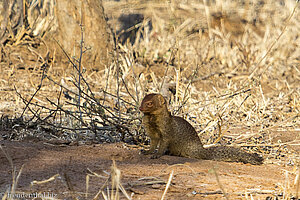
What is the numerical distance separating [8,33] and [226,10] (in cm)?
587

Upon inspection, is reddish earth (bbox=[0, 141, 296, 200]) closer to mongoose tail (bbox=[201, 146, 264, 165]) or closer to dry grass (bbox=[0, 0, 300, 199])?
mongoose tail (bbox=[201, 146, 264, 165])

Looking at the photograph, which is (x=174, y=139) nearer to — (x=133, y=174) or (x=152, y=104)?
(x=152, y=104)

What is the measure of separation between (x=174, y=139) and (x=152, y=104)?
396mm

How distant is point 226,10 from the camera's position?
1050 cm

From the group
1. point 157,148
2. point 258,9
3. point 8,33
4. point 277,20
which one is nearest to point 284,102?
point 157,148

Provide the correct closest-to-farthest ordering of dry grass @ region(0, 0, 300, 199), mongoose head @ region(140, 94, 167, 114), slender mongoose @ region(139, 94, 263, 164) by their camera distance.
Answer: mongoose head @ region(140, 94, 167, 114)
slender mongoose @ region(139, 94, 263, 164)
dry grass @ region(0, 0, 300, 199)

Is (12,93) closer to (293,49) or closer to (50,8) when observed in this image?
(50,8)

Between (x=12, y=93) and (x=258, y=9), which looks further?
(x=258, y=9)

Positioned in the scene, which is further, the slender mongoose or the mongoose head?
the slender mongoose

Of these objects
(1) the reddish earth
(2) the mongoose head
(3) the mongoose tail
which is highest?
(2) the mongoose head

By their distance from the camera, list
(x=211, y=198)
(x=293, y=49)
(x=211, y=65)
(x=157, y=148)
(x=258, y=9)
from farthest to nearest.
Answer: (x=258, y=9) → (x=293, y=49) → (x=211, y=65) → (x=157, y=148) → (x=211, y=198)

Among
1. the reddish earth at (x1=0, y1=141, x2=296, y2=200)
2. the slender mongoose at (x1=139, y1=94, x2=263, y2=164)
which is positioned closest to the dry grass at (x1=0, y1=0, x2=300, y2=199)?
the reddish earth at (x1=0, y1=141, x2=296, y2=200)

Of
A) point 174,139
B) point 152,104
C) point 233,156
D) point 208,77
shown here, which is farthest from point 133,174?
point 208,77

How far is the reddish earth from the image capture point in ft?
7.54
